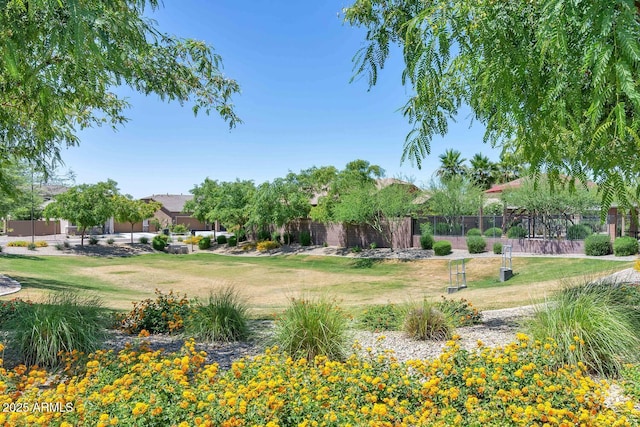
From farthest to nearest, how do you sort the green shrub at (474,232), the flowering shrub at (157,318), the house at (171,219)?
the house at (171,219)
the green shrub at (474,232)
the flowering shrub at (157,318)

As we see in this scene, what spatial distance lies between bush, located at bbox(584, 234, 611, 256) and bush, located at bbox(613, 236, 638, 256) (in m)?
0.89

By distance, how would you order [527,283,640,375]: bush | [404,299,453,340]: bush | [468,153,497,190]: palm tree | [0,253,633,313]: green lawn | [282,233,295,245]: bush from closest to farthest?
[527,283,640,375]: bush → [404,299,453,340]: bush → [0,253,633,313]: green lawn → [282,233,295,245]: bush → [468,153,497,190]: palm tree

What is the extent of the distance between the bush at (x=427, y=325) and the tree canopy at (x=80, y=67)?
4783 mm

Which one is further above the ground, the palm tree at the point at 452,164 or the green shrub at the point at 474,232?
the palm tree at the point at 452,164

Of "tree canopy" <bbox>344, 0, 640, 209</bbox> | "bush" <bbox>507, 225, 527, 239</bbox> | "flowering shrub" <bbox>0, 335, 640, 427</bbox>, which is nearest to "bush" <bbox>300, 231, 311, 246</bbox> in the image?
"bush" <bbox>507, 225, 527, 239</bbox>

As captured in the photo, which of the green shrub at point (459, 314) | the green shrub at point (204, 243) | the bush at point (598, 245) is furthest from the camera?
the green shrub at point (204, 243)

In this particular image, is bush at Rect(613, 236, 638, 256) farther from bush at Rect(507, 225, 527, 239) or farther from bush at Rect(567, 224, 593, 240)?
bush at Rect(507, 225, 527, 239)

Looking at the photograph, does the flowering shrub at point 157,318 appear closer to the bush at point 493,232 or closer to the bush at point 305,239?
the bush at point 493,232

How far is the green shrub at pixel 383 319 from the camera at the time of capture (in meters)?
7.61

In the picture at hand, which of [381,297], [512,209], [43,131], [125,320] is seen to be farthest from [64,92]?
[512,209]

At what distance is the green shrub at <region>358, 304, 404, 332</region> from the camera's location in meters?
7.61

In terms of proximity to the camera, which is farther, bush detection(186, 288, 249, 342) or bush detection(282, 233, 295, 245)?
bush detection(282, 233, 295, 245)

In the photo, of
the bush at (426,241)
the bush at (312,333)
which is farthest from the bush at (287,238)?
the bush at (312,333)

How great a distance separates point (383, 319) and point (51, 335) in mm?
5142
